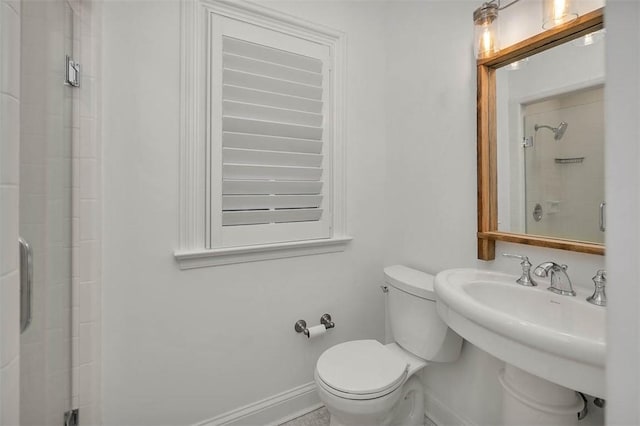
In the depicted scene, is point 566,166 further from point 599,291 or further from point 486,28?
point 486,28

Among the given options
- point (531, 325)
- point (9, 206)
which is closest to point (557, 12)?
point (531, 325)

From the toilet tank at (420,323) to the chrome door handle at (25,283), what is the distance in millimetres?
1324

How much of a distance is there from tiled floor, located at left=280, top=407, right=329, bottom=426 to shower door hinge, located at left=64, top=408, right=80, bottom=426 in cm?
90

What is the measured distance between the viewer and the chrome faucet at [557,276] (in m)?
1.03

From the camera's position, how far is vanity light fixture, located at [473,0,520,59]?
126cm

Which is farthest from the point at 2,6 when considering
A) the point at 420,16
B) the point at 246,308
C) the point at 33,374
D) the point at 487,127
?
the point at 420,16

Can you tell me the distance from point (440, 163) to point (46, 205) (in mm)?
1558

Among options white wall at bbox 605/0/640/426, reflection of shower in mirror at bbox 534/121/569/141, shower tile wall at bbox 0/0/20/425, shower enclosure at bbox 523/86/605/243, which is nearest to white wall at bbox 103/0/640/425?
shower enclosure at bbox 523/86/605/243

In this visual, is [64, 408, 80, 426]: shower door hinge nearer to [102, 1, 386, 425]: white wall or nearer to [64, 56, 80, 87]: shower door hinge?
[102, 1, 386, 425]: white wall

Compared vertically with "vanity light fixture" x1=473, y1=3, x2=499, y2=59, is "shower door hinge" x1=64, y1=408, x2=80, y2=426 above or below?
below

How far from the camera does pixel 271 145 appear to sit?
156cm

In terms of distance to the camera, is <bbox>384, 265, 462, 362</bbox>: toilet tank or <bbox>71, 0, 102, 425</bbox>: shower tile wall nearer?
<bbox>71, 0, 102, 425</bbox>: shower tile wall

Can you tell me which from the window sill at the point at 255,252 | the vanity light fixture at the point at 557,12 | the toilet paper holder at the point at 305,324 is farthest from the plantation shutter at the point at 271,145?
the vanity light fixture at the point at 557,12

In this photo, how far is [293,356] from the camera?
1.65m
